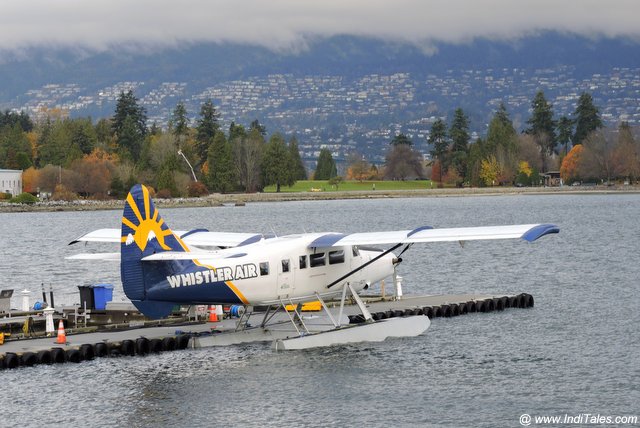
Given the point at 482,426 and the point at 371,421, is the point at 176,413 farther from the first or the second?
the point at 482,426

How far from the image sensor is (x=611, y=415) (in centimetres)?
2528

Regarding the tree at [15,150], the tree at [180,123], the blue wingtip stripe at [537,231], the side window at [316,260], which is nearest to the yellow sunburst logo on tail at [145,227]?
the side window at [316,260]

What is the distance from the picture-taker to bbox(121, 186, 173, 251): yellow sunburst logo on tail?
28.5m

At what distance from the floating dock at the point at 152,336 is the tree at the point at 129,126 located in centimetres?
13882

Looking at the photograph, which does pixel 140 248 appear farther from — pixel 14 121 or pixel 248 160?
pixel 14 121

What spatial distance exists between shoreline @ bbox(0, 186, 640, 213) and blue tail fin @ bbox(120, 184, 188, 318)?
118448 mm

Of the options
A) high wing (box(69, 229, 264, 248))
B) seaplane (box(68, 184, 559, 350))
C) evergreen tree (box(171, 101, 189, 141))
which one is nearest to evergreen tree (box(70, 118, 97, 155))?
evergreen tree (box(171, 101, 189, 141))

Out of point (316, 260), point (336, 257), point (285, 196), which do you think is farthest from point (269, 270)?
point (285, 196)

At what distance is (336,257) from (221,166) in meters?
136

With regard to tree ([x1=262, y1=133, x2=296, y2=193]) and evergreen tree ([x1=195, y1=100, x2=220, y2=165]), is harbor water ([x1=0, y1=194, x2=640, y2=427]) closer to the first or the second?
tree ([x1=262, y1=133, x2=296, y2=193])

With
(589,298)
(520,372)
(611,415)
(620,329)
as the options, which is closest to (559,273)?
(589,298)

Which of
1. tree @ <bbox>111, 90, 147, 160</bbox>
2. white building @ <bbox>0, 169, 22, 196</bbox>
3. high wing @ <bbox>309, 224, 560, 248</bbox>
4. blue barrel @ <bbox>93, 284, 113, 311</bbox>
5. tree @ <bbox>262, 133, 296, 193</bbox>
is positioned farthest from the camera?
tree @ <bbox>111, 90, 147, 160</bbox>

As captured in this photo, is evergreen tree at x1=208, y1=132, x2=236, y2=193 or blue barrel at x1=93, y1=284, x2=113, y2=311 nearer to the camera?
blue barrel at x1=93, y1=284, x2=113, y2=311

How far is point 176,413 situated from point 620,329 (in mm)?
16433
